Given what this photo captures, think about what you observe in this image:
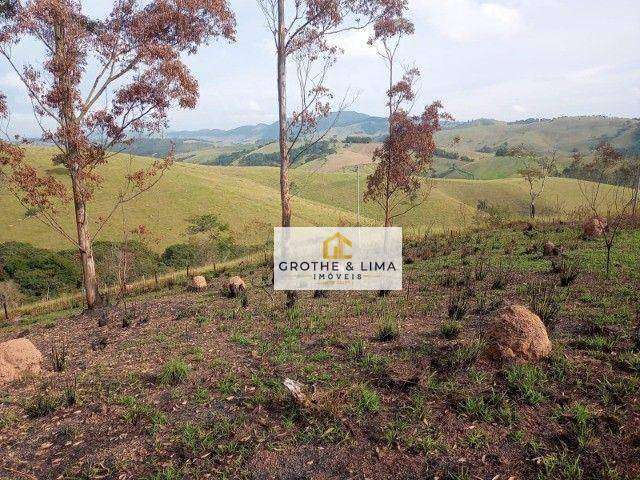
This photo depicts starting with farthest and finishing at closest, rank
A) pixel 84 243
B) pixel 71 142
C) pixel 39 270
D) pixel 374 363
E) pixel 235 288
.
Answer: pixel 39 270 → pixel 235 288 → pixel 84 243 → pixel 71 142 → pixel 374 363

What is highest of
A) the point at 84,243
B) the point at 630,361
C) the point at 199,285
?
the point at 84,243

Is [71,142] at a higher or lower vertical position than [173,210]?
higher

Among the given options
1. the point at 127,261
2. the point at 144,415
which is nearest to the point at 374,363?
the point at 144,415

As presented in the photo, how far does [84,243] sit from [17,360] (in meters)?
5.36

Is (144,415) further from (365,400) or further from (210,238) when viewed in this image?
(210,238)

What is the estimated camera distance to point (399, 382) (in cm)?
604

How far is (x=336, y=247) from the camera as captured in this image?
48.3ft

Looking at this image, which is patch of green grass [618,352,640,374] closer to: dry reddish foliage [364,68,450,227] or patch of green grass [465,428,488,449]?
patch of green grass [465,428,488,449]

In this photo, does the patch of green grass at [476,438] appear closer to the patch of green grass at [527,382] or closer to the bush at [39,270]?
the patch of green grass at [527,382]

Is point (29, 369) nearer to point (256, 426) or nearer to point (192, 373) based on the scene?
point (192, 373)

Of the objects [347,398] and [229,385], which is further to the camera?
[229,385]

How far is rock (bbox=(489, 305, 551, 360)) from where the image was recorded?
626 cm

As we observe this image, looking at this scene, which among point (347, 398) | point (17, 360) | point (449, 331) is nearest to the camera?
point (347, 398)

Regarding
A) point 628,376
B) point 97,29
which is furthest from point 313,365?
point 97,29
